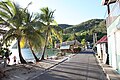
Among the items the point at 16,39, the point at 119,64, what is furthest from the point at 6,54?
the point at 119,64

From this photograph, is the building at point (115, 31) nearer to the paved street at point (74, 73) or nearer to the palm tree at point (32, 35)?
the paved street at point (74, 73)

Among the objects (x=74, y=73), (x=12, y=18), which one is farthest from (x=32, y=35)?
(x=74, y=73)

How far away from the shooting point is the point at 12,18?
80.6 feet

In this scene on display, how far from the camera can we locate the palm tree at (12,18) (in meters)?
24.1

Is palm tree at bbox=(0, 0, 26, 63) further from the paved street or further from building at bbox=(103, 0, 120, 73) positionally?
building at bbox=(103, 0, 120, 73)

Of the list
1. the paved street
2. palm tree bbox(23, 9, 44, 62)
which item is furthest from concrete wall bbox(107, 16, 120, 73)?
palm tree bbox(23, 9, 44, 62)

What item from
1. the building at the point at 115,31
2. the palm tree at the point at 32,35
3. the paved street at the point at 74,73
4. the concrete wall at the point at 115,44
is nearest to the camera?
the paved street at the point at 74,73

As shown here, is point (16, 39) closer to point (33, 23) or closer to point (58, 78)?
point (33, 23)

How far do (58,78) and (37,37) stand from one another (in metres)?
12.8

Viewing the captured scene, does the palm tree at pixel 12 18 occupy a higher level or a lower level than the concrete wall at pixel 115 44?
higher

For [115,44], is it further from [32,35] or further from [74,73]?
[32,35]

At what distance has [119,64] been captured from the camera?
607 inches

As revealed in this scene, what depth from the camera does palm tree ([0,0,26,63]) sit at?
2407 centimetres

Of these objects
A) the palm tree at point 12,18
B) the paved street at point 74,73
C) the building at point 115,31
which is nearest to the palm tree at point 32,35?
the palm tree at point 12,18
